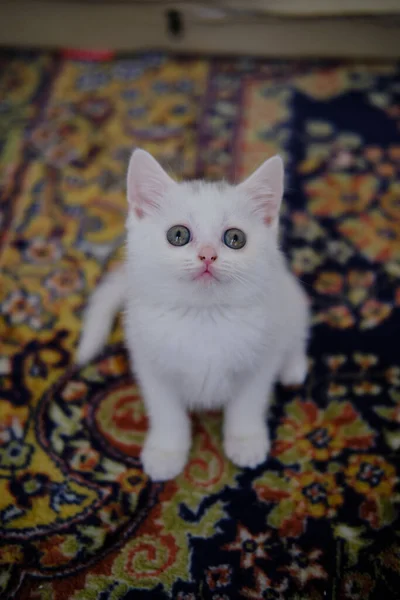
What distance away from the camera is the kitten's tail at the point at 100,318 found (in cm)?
126

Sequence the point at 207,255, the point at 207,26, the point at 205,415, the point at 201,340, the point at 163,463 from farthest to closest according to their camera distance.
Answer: the point at 207,26 → the point at 205,415 → the point at 163,463 → the point at 201,340 → the point at 207,255

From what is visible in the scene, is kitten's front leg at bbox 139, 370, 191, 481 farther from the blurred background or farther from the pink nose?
the blurred background

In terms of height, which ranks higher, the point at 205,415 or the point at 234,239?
the point at 234,239

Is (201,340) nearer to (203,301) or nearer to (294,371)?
(203,301)

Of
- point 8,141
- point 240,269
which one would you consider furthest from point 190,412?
point 8,141

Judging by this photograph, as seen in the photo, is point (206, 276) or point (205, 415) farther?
point (205, 415)

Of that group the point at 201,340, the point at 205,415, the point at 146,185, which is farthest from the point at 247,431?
the point at 146,185

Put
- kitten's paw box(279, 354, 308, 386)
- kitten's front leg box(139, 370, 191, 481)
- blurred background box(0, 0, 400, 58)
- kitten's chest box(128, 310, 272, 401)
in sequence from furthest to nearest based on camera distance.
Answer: blurred background box(0, 0, 400, 58)
kitten's paw box(279, 354, 308, 386)
kitten's front leg box(139, 370, 191, 481)
kitten's chest box(128, 310, 272, 401)

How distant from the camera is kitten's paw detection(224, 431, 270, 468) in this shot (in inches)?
42.4

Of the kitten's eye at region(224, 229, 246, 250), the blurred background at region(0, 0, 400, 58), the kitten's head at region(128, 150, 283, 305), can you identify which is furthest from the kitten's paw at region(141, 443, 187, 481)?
the blurred background at region(0, 0, 400, 58)

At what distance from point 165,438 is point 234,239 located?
47cm

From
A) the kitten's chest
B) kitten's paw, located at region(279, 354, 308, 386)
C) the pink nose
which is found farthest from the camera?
kitten's paw, located at region(279, 354, 308, 386)

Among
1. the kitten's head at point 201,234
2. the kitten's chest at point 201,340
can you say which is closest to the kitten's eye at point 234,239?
the kitten's head at point 201,234

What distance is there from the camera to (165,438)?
107 cm
